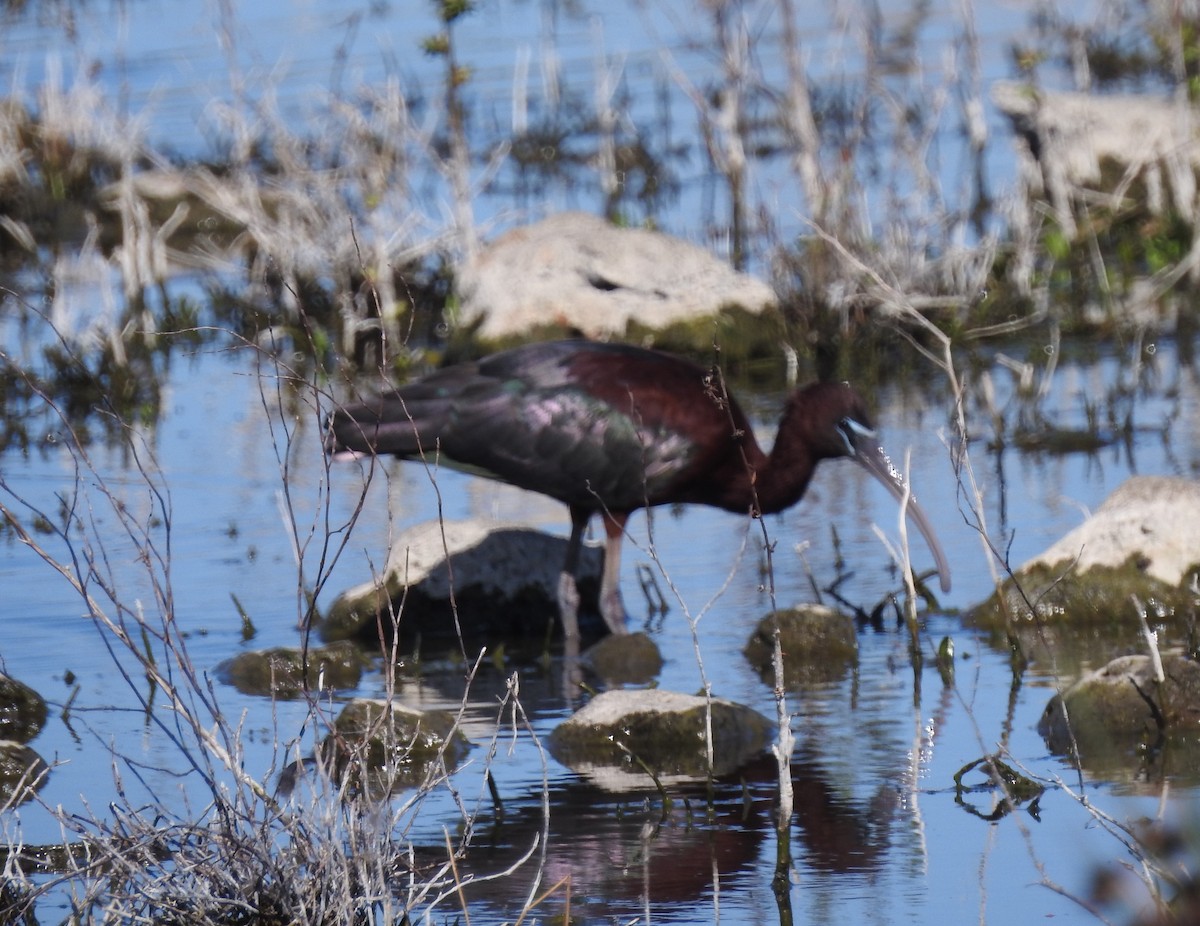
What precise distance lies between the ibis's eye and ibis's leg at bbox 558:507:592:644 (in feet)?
3.11

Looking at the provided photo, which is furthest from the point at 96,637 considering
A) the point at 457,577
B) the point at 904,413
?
the point at 904,413

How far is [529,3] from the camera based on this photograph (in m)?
24.6

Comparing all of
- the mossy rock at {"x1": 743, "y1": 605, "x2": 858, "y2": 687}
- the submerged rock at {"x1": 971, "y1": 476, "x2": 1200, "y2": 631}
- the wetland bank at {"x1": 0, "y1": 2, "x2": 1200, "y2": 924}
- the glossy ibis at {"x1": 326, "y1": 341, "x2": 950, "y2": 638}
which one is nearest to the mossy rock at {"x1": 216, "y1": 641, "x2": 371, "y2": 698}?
the wetland bank at {"x1": 0, "y1": 2, "x2": 1200, "y2": 924}

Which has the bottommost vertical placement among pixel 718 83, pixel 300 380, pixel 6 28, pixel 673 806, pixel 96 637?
pixel 673 806

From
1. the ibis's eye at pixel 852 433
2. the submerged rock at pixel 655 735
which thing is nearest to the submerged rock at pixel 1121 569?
the ibis's eye at pixel 852 433

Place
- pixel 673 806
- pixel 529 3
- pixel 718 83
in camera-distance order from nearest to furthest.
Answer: pixel 673 806 < pixel 718 83 < pixel 529 3

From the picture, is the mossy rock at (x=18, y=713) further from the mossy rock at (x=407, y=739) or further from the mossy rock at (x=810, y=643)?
the mossy rock at (x=810, y=643)

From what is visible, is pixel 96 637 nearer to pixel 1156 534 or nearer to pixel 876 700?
pixel 876 700

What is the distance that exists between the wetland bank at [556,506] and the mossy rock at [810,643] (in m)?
0.05

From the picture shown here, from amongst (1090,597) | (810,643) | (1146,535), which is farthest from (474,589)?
(1146,535)

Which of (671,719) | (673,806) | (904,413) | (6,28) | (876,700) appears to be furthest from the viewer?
(6,28)

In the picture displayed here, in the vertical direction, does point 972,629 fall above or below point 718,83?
below

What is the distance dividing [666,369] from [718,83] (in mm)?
12147

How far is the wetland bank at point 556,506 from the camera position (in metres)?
4.98
